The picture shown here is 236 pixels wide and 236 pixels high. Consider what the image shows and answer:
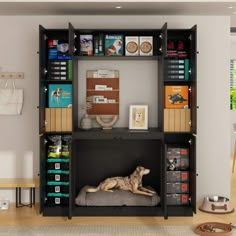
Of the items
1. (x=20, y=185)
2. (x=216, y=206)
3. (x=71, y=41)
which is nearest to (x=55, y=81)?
(x=71, y=41)

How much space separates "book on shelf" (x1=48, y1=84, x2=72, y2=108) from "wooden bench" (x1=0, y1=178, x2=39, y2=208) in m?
0.88

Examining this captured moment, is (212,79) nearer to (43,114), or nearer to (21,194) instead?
(43,114)

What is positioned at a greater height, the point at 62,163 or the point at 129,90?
the point at 129,90

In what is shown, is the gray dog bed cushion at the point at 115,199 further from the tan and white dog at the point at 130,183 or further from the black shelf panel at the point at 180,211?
the black shelf panel at the point at 180,211

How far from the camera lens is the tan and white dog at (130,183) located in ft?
16.8

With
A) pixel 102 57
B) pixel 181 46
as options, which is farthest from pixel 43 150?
pixel 181 46

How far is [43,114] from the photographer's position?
4.99m

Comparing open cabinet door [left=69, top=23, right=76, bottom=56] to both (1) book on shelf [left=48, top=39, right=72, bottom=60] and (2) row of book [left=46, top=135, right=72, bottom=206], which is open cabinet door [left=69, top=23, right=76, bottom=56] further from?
(2) row of book [left=46, top=135, right=72, bottom=206]

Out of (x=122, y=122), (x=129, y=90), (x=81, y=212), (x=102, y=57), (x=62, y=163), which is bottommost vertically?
(x=81, y=212)

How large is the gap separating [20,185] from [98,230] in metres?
1.16

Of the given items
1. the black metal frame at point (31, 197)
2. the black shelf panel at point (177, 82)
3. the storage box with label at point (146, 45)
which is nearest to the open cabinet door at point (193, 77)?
the black shelf panel at point (177, 82)

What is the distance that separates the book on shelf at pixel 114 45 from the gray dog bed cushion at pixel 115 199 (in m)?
1.52

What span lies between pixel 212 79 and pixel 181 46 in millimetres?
550

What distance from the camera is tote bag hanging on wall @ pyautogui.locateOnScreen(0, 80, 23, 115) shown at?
5.38 m
